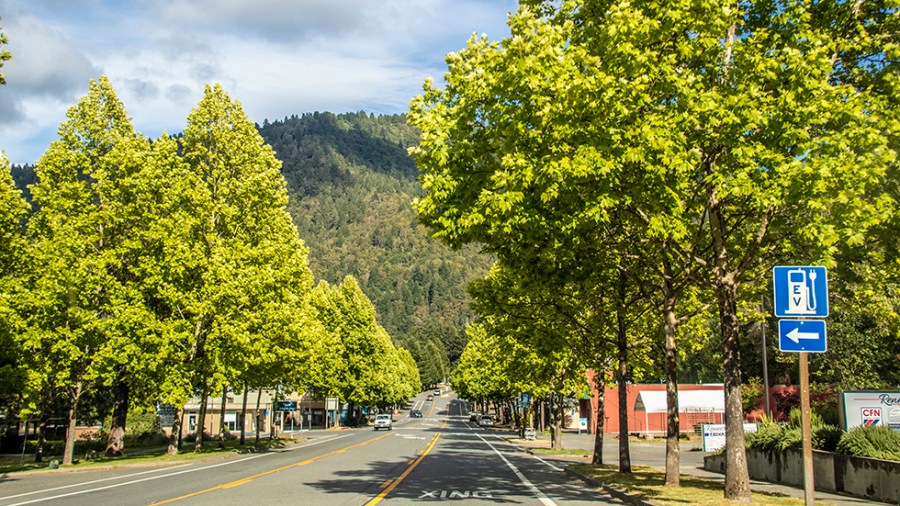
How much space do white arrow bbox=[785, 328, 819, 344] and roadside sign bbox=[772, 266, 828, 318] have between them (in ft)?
0.75

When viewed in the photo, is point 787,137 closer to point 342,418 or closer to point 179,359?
point 179,359

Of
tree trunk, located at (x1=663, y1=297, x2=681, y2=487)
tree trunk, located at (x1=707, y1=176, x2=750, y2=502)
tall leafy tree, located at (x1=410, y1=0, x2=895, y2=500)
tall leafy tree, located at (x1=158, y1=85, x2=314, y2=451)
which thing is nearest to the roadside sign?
tall leafy tree, located at (x1=410, y1=0, x2=895, y2=500)

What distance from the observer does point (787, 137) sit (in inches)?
468

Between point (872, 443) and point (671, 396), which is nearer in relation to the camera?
point (872, 443)

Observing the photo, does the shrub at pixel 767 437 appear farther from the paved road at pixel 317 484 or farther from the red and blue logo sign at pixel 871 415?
the paved road at pixel 317 484

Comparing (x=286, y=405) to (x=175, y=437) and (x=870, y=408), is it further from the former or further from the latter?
(x=870, y=408)

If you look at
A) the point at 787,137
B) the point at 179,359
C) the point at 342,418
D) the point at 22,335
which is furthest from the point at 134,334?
the point at 342,418

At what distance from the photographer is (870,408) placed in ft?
61.4

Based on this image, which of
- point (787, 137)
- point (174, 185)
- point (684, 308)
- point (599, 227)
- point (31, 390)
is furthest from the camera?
point (174, 185)

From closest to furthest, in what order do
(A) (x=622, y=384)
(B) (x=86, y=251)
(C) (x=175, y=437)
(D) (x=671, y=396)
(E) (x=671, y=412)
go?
(E) (x=671, y=412)
(D) (x=671, y=396)
(A) (x=622, y=384)
(B) (x=86, y=251)
(C) (x=175, y=437)

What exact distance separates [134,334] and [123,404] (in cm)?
775

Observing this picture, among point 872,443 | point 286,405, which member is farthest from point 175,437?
point 872,443

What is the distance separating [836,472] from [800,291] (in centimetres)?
963

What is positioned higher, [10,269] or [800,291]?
[10,269]
